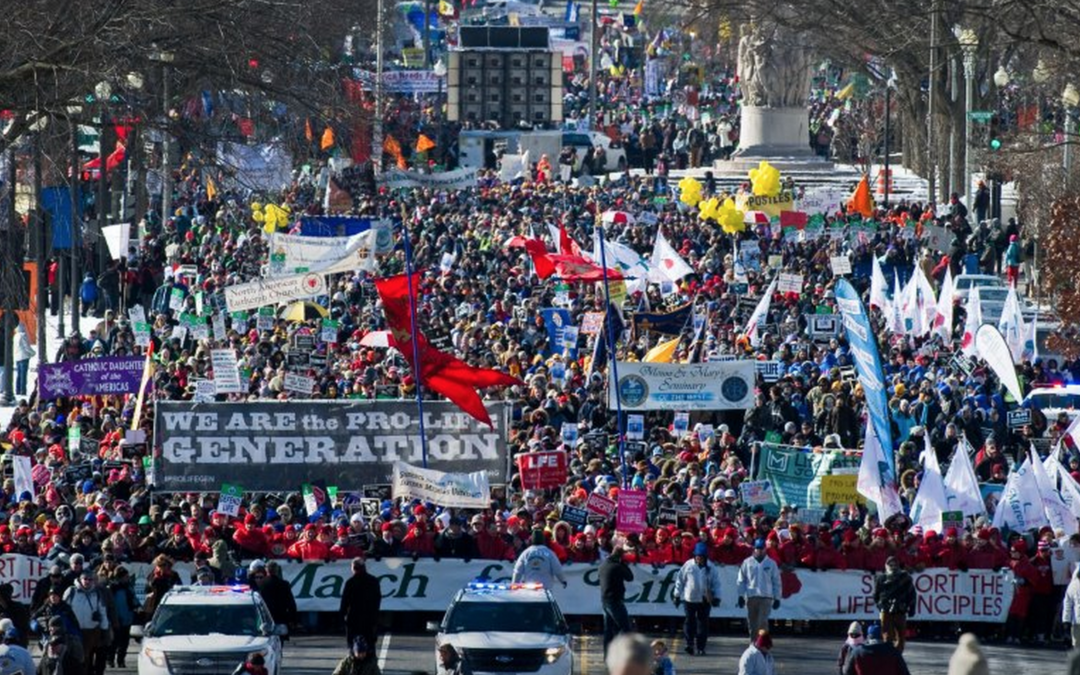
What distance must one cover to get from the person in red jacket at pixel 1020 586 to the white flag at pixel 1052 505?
547 mm

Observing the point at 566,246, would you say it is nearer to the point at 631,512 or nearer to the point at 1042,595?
the point at 631,512

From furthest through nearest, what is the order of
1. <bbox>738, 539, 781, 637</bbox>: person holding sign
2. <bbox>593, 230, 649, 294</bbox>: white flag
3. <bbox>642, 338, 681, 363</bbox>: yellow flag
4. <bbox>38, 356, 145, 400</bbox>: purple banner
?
<bbox>593, 230, 649, 294</bbox>: white flag
<bbox>642, 338, 681, 363</bbox>: yellow flag
<bbox>38, 356, 145, 400</bbox>: purple banner
<bbox>738, 539, 781, 637</bbox>: person holding sign

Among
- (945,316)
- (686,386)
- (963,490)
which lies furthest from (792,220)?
(963,490)

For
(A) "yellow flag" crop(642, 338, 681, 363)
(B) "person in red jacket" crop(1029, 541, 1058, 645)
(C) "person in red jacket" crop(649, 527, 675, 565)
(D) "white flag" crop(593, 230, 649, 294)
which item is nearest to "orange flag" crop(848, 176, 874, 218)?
(D) "white flag" crop(593, 230, 649, 294)

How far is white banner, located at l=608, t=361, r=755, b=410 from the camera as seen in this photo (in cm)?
3147

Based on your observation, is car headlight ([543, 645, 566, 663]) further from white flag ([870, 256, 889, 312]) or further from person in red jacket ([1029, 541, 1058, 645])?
white flag ([870, 256, 889, 312])

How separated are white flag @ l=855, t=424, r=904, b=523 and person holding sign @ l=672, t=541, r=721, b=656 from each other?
2.07 metres

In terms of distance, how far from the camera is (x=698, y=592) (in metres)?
25.1

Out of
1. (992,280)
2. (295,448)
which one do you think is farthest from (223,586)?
(992,280)

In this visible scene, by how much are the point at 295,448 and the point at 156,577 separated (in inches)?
145

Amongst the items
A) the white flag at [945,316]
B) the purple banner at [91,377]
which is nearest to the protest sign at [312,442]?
the purple banner at [91,377]

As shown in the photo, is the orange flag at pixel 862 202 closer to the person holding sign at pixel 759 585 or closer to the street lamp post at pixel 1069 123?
the street lamp post at pixel 1069 123

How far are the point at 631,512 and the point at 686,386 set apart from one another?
521 centimetres

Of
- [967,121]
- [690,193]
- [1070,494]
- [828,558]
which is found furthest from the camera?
[967,121]
